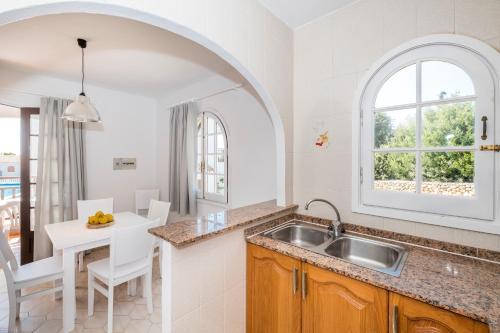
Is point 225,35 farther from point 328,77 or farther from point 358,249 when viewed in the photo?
point 358,249

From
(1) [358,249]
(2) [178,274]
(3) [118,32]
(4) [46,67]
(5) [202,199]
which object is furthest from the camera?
(5) [202,199]

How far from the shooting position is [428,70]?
133 centimetres

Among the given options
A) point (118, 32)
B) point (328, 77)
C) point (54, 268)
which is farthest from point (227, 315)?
point (118, 32)

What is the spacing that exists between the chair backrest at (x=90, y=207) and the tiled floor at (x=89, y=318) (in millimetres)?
814

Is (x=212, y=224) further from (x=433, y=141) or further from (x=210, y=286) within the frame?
(x=433, y=141)

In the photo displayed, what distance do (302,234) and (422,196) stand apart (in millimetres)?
834

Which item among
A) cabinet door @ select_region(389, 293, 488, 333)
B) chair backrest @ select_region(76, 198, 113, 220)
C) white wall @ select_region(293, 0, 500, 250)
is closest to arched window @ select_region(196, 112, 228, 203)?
chair backrest @ select_region(76, 198, 113, 220)

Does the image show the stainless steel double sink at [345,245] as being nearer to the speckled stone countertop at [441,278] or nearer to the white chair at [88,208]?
the speckled stone countertop at [441,278]

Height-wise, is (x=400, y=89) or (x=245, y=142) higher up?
(x=400, y=89)

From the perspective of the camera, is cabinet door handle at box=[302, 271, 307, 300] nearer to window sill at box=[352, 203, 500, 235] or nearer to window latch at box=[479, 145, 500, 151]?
window sill at box=[352, 203, 500, 235]

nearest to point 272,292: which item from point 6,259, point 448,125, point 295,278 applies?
point 295,278

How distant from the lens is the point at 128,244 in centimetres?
169

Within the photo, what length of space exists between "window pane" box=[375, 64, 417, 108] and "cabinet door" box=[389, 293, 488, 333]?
115 cm

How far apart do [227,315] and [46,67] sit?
3476 millimetres
